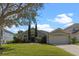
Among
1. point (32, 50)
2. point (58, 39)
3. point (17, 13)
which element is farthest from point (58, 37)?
point (17, 13)

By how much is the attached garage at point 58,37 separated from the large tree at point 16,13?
81 centimetres

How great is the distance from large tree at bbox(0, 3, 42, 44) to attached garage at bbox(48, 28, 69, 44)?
81 centimetres

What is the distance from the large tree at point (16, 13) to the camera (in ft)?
30.6

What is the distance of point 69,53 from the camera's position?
8.78 meters

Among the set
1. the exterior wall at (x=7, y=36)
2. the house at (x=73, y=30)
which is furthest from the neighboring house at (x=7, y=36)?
the house at (x=73, y=30)

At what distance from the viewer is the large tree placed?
933cm

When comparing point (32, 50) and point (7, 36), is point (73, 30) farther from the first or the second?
point (7, 36)

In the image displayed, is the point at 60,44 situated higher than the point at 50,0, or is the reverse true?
the point at 50,0

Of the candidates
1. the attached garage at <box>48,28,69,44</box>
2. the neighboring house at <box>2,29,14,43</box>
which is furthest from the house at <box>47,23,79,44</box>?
the neighboring house at <box>2,29,14,43</box>

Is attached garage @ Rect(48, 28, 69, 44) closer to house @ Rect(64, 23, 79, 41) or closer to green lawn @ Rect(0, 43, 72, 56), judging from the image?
house @ Rect(64, 23, 79, 41)

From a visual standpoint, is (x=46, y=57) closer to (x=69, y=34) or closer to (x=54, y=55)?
(x=54, y=55)

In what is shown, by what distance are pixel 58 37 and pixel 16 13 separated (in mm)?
1461

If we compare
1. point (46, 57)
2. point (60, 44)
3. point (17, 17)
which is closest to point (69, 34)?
point (60, 44)

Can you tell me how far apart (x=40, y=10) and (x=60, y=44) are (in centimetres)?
115
